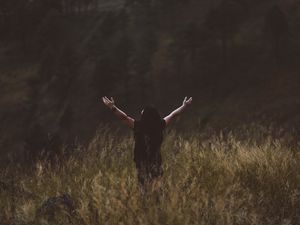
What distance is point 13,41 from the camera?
11806cm

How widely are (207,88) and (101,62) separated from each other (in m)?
20.2

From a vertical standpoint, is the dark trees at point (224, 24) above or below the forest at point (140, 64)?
above

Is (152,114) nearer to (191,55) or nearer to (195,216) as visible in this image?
(195,216)

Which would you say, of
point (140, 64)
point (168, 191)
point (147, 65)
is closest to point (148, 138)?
point (168, 191)

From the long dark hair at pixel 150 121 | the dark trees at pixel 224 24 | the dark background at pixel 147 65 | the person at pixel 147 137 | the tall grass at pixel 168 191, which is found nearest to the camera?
the tall grass at pixel 168 191

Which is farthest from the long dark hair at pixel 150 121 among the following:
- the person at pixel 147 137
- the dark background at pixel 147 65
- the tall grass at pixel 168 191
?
the dark background at pixel 147 65

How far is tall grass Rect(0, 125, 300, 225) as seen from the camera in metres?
4.39

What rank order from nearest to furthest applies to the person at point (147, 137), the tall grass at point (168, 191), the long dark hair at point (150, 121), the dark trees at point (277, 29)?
the tall grass at point (168, 191) < the person at point (147, 137) < the long dark hair at point (150, 121) < the dark trees at point (277, 29)

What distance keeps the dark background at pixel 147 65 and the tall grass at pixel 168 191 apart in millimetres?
51702

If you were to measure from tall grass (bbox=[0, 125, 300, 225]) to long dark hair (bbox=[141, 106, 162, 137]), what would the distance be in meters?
0.50

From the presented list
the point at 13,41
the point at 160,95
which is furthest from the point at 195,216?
the point at 13,41

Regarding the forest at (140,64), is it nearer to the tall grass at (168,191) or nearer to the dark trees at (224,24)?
the dark trees at (224,24)

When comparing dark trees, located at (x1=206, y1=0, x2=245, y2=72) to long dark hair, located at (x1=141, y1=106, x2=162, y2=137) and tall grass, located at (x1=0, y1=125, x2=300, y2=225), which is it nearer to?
tall grass, located at (x1=0, y1=125, x2=300, y2=225)

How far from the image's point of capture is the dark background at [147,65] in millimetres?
71375
